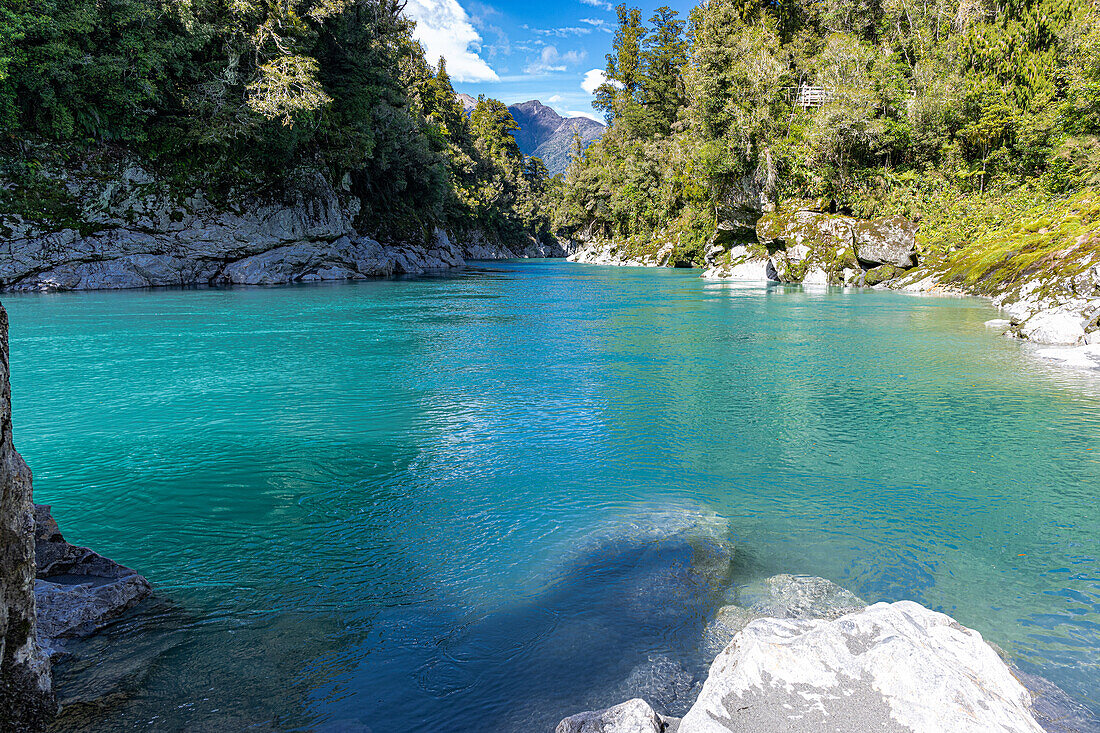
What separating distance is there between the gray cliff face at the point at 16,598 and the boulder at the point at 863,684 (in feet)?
11.2

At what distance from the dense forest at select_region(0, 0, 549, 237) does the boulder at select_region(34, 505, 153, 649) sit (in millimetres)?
30156

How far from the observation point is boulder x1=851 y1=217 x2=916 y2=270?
32844 mm

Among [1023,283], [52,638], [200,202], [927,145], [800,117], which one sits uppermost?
[800,117]

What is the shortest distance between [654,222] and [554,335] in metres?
55.4

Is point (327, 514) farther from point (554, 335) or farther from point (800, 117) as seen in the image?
point (800, 117)

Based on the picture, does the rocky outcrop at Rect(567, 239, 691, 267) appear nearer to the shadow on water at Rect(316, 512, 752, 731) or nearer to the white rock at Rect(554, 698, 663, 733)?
the shadow on water at Rect(316, 512, 752, 731)

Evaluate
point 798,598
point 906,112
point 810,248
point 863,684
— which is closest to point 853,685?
point 863,684

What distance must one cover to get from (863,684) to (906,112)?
140 feet

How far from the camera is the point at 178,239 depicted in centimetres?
3353

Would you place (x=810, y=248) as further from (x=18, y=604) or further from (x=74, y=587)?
(x=18, y=604)

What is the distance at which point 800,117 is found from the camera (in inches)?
1617

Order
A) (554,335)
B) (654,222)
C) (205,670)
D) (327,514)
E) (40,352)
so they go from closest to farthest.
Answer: (205,670)
(327,514)
(40,352)
(554,335)
(654,222)

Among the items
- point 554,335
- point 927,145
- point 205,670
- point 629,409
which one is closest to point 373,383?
point 629,409

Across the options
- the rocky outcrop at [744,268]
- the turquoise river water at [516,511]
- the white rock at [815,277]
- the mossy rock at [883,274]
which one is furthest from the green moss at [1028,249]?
the rocky outcrop at [744,268]
